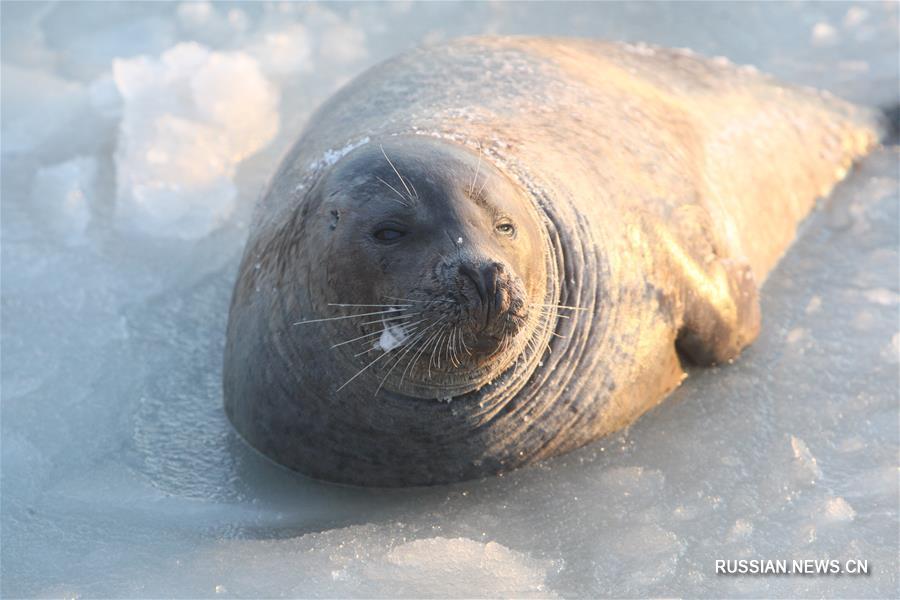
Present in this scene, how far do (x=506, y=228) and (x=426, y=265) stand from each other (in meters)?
0.36

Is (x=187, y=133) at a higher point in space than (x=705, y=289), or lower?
higher

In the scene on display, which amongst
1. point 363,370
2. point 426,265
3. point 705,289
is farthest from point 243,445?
point 705,289

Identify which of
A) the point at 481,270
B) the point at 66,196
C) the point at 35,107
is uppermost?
the point at 35,107

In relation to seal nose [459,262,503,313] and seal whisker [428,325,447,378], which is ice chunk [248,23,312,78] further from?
seal nose [459,262,503,313]

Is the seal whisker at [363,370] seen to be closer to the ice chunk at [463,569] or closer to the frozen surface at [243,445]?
the frozen surface at [243,445]

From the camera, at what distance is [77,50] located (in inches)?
304

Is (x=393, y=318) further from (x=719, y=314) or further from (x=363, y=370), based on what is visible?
(x=719, y=314)

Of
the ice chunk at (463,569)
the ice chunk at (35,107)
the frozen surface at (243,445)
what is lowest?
the ice chunk at (463,569)

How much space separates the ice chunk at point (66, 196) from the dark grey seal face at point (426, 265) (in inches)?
96.8

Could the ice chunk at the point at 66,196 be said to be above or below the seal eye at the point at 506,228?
above

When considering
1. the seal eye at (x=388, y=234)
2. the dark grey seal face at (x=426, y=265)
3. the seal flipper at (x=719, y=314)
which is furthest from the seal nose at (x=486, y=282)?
the seal flipper at (x=719, y=314)

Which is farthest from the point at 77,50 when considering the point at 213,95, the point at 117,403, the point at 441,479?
the point at 441,479

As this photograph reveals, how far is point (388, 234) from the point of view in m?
3.31

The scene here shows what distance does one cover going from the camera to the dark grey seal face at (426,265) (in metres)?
3.15
